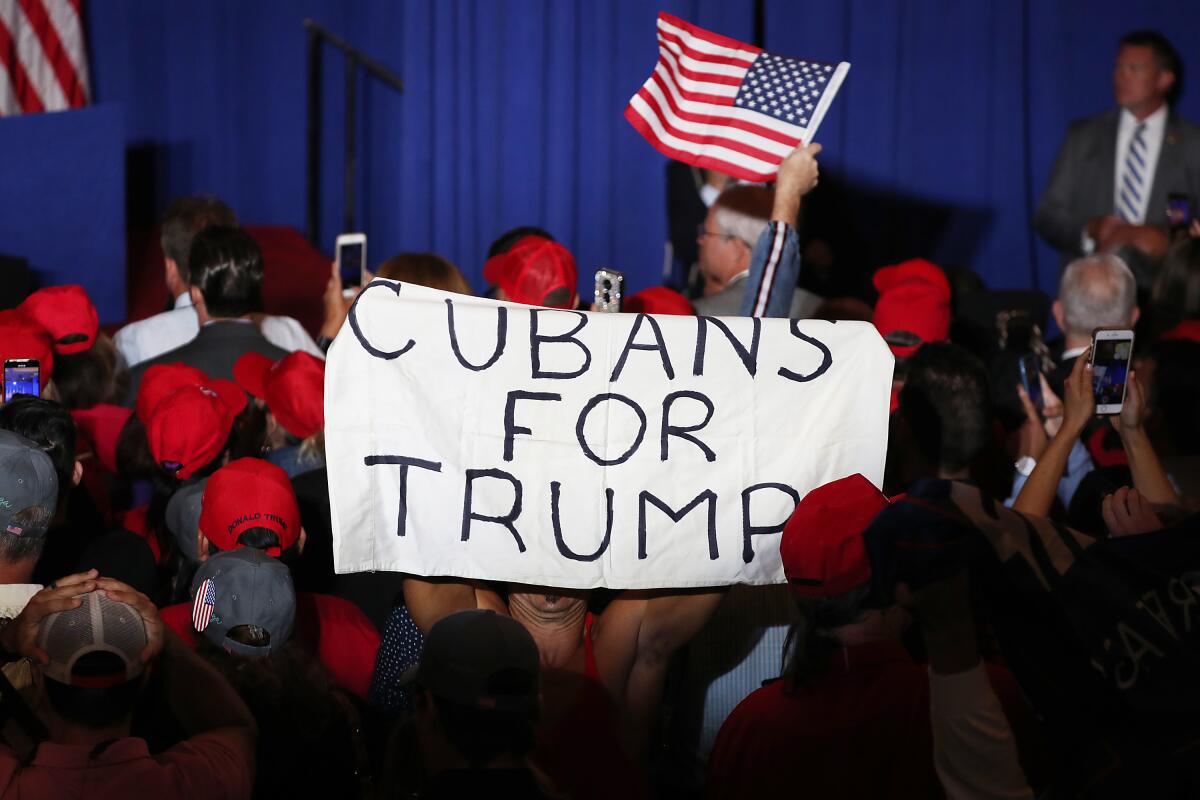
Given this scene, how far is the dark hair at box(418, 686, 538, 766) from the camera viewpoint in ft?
6.57

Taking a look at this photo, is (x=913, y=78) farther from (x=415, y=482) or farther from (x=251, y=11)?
(x=415, y=482)

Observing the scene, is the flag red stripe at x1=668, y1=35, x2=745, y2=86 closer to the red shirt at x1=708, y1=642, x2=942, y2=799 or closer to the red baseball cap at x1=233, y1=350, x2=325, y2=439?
the red baseball cap at x1=233, y1=350, x2=325, y2=439

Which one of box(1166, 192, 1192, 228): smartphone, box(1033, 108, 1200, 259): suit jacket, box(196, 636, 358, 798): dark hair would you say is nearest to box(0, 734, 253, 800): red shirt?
box(196, 636, 358, 798): dark hair

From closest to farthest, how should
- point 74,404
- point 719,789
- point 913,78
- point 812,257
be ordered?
point 719,789 < point 74,404 < point 812,257 < point 913,78

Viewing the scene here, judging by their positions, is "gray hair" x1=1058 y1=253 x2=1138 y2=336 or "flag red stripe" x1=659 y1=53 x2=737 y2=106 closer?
"gray hair" x1=1058 y1=253 x2=1138 y2=336

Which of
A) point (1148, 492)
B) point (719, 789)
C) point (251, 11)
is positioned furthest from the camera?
point (251, 11)

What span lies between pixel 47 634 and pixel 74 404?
85.5 inches

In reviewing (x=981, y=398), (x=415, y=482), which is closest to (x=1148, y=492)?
(x=981, y=398)

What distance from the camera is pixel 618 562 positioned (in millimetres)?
2639

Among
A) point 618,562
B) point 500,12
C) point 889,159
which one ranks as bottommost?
point 618,562

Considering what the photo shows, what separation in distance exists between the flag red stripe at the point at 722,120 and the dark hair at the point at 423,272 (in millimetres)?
829

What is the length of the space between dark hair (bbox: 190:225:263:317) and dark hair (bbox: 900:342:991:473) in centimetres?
208

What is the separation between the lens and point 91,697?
A: 6.58 ft

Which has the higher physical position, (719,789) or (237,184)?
(237,184)
